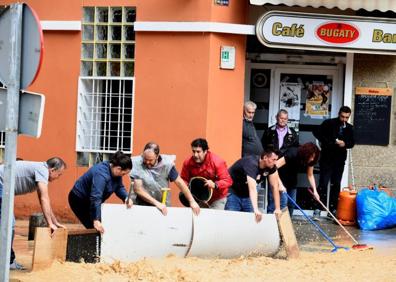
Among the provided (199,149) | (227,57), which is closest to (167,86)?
(227,57)

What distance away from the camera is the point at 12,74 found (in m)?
7.89

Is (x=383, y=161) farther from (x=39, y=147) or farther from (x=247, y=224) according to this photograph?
(x=39, y=147)

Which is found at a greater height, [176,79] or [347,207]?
[176,79]

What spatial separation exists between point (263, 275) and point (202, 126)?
4225 millimetres

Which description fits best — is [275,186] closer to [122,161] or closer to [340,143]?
[122,161]

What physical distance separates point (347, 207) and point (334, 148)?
952 mm

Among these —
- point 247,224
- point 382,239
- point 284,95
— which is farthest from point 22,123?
point 284,95

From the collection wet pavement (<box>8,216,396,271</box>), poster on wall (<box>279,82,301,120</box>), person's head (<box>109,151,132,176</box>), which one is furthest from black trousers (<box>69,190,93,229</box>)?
poster on wall (<box>279,82,301,120</box>)

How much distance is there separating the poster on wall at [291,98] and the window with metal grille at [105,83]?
275cm

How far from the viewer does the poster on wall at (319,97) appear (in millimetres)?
16516

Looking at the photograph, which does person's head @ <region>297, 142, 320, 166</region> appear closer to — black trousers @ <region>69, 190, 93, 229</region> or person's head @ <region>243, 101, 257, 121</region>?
person's head @ <region>243, 101, 257, 121</region>

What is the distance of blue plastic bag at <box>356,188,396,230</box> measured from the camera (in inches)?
Answer: 602

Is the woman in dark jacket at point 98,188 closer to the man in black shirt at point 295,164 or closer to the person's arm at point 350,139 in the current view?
the man in black shirt at point 295,164

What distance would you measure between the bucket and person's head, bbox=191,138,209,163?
12.1ft
